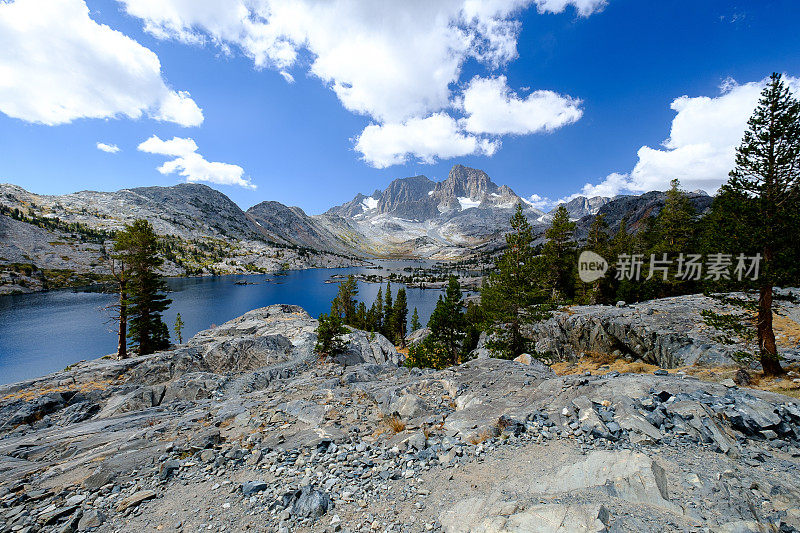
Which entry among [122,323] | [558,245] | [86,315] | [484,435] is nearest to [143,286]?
[122,323]

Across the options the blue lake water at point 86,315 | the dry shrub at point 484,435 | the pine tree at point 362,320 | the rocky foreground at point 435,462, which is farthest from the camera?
the pine tree at point 362,320

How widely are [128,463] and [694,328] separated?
36533mm

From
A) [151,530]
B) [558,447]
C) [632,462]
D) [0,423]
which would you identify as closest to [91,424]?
[0,423]

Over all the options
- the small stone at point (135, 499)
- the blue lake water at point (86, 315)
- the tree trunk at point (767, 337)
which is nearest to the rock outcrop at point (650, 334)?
the tree trunk at point (767, 337)

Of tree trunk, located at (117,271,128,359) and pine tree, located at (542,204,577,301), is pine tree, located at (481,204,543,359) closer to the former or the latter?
pine tree, located at (542,204,577,301)

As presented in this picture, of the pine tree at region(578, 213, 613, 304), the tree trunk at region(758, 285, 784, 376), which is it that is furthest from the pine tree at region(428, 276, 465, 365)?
the tree trunk at region(758, 285, 784, 376)

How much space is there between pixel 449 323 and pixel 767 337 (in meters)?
25.7

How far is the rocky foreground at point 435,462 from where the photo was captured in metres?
6.12

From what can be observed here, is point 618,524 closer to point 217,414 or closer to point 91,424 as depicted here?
point 217,414

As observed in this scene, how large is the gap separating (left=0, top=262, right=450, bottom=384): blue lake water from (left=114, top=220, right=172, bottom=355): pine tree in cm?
297

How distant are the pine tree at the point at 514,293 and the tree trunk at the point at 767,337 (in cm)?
1234

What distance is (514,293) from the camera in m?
25.6

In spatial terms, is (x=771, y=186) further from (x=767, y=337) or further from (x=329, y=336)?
(x=329, y=336)

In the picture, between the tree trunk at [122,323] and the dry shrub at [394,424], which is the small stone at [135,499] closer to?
the dry shrub at [394,424]
